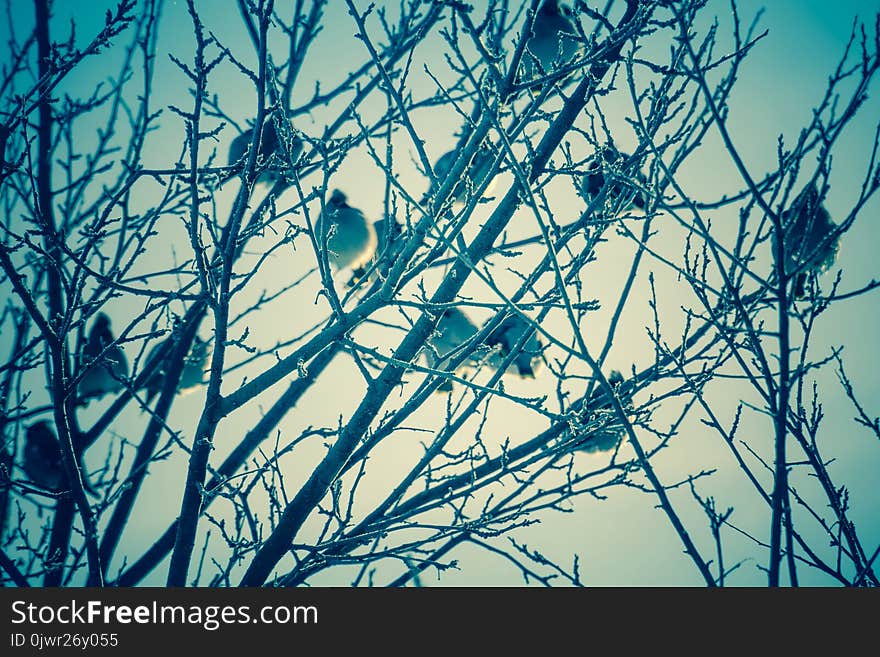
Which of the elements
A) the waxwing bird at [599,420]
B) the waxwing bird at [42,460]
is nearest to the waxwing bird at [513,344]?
the waxwing bird at [599,420]

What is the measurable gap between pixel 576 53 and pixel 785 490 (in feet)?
6.57

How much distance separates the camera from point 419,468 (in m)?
2.58

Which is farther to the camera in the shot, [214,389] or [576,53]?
[576,53]

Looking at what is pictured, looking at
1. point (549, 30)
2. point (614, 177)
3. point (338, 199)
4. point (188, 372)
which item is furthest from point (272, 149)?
point (614, 177)

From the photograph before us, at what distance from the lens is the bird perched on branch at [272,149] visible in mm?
2049

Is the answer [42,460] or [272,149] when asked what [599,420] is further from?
[42,460]

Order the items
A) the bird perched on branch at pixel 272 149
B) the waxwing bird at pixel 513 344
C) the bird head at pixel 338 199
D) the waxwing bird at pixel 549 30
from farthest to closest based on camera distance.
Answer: the bird head at pixel 338 199
the waxwing bird at pixel 513 344
the waxwing bird at pixel 549 30
the bird perched on branch at pixel 272 149

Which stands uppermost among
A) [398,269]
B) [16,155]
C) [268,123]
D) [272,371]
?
[16,155]

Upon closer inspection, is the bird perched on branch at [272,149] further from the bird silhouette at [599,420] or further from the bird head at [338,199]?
the bird silhouette at [599,420]

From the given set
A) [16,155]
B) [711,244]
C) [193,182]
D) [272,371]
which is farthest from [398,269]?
[16,155]

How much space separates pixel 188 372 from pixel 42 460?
815mm

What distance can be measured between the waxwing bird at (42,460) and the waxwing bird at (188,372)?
19.8 inches

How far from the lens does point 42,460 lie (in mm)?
2996

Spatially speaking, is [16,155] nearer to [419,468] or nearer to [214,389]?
[214,389]
